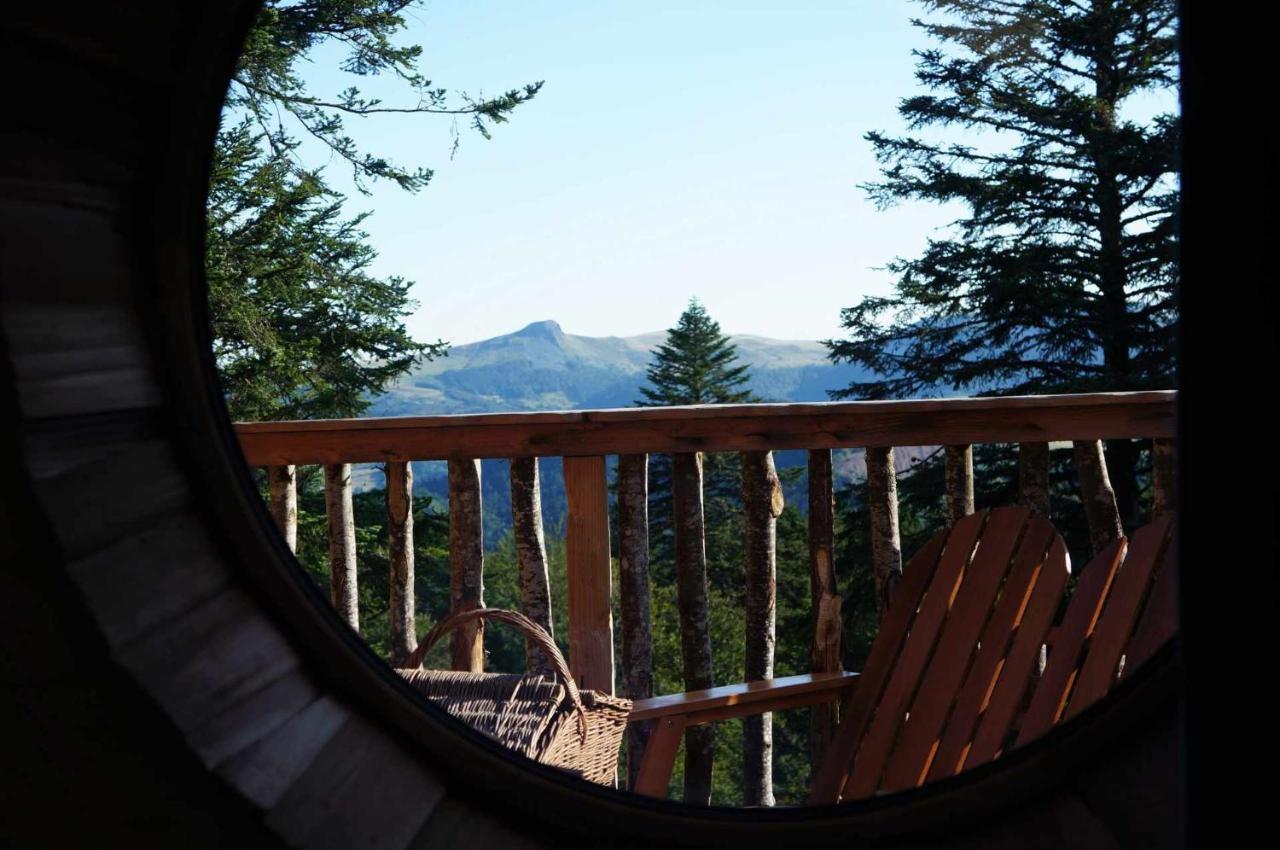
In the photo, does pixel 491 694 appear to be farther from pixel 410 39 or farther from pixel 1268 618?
pixel 410 39

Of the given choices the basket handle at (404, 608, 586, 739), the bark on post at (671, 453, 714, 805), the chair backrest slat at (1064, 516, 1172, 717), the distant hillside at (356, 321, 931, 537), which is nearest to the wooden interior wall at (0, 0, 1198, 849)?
the basket handle at (404, 608, 586, 739)

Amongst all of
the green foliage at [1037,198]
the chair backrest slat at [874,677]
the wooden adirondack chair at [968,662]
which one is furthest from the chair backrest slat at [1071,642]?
the green foliage at [1037,198]

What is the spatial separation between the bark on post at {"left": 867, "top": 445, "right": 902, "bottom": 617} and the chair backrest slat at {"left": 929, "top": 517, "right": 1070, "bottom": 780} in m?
0.38

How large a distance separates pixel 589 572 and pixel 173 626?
1405 mm

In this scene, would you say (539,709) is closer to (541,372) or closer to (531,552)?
(531,552)

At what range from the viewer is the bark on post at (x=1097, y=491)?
2.38 m

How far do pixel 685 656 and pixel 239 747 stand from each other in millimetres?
1648

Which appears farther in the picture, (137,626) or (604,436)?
(604,436)

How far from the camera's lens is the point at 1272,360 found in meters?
0.44

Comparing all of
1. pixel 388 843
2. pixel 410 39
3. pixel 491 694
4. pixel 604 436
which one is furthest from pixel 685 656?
pixel 410 39

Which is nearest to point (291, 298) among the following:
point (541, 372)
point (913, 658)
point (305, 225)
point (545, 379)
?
point (305, 225)

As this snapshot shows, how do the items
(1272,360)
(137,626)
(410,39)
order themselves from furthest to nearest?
1. (410,39)
2. (137,626)
3. (1272,360)

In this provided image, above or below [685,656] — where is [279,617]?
above

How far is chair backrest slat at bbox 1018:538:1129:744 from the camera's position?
5.38ft
